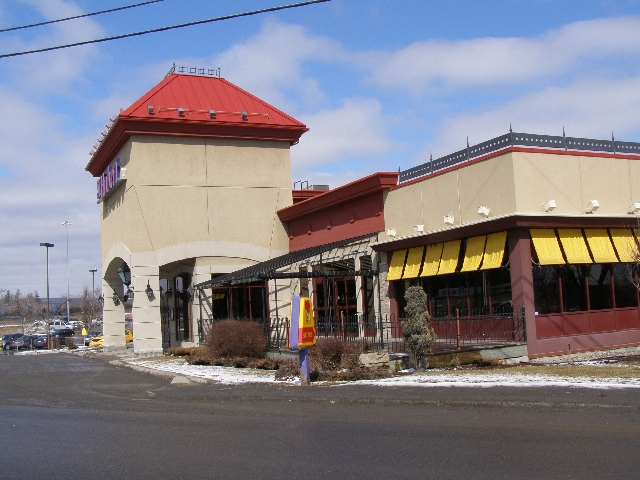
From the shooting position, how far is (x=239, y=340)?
21.4 m

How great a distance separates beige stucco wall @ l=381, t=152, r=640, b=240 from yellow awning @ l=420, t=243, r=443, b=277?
0.62m

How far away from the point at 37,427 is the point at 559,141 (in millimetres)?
14966

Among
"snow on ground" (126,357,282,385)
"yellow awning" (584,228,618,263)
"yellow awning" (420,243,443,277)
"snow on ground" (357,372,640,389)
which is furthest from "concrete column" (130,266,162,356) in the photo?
"yellow awning" (584,228,618,263)

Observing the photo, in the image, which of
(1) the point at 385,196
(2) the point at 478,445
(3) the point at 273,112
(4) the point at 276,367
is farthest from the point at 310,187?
(2) the point at 478,445

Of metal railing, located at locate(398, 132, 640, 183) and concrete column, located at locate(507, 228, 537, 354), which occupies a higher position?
metal railing, located at locate(398, 132, 640, 183)

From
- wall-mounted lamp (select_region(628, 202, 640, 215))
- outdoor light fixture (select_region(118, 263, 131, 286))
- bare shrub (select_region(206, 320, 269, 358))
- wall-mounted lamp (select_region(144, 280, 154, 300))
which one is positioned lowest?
bare shrub (select_region(206, 320, 269, 358))

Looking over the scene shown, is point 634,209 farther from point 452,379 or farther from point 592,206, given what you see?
point 452,379

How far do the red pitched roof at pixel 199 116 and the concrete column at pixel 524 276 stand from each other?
15056 millimetres

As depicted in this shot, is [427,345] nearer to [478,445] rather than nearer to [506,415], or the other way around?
[506,415]

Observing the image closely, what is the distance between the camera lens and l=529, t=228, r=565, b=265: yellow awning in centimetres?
1856

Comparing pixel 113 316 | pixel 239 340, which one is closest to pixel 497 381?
pixel 239 340

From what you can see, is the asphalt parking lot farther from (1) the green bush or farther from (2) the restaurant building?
(2) the restaurant building

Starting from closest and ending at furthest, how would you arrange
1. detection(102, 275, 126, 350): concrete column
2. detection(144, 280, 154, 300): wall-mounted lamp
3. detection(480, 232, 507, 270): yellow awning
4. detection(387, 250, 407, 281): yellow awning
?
detection(480, 232, 507, 270): yellow awning, detection(387, 250, 407, 281): yellow awning, detection(144, 280, 154, 300): wall-mounted lamp, detection(102, 275, 126, 350): concrete column

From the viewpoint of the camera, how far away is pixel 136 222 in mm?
28828
